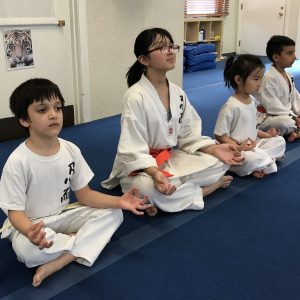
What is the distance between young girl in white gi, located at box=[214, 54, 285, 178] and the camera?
2.53m

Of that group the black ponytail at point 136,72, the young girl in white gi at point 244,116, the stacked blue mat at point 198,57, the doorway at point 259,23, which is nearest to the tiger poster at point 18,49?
the black ponytail at point 136,72

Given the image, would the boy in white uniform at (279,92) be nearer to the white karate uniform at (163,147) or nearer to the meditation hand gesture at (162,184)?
the white karate uniform at (163,147)

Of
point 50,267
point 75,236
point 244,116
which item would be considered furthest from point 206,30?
point 50,267

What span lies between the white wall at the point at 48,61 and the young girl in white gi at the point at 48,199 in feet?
5.87

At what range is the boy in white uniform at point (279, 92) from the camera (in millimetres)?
3174

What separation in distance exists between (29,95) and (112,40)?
252 centimetres

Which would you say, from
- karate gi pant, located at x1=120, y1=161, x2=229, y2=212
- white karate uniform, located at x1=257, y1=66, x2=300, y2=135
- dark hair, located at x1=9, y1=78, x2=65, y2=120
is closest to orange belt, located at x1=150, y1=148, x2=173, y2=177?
karate gi pant, located at x1=120, y1=161, x2=229, y2=212

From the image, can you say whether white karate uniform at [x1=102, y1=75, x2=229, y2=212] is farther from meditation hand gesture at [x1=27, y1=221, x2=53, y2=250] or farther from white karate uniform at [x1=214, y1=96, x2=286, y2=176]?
meditation hand gesture at [x1=27, y1=221, x2=53, y2=250]

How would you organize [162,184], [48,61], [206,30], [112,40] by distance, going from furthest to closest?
[206,30], [112,40], [48,61], [162,184]

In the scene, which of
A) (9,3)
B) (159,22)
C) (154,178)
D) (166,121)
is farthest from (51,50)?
(154,178)

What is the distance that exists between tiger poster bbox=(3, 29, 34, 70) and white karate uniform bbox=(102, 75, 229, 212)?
1457mm

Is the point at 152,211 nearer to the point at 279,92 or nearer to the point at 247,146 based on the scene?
the point at 247,146

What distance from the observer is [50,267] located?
159 cm

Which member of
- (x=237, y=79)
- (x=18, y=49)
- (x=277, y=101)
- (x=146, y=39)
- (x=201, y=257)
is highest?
(x=146, y=39)
